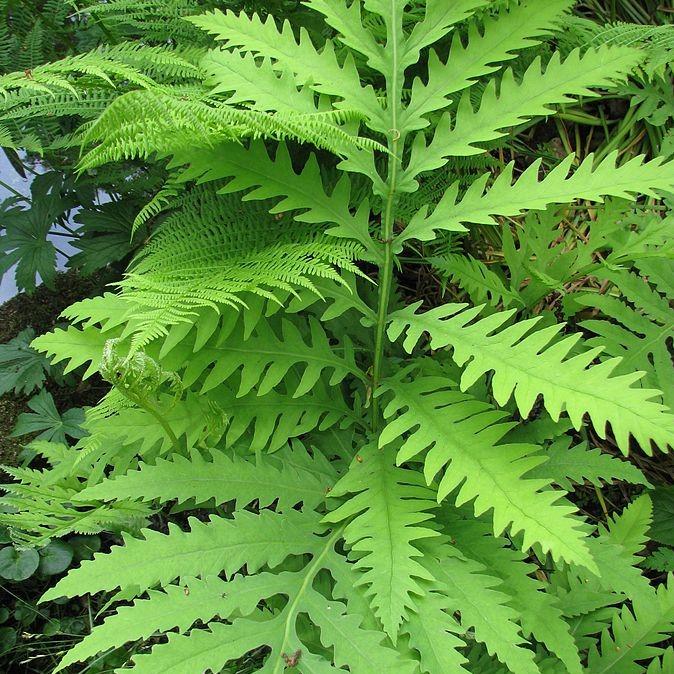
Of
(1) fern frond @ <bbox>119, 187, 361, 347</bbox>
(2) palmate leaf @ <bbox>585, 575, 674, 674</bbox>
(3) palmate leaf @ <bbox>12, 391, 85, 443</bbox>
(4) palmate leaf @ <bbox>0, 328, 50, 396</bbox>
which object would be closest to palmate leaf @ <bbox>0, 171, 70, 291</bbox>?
(4) palmate leaf @ <bbox>0, 328, 50, 396</bbox>

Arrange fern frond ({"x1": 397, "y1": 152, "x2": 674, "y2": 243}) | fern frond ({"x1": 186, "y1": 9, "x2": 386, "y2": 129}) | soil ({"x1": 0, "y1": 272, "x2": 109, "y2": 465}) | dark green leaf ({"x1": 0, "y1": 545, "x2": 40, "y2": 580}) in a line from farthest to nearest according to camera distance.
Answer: soil ({"x1": 0, "y1": 272, "x2": 109, "y2": 465}) < dark green leaf ({"x1": 0, "y1": 545, "x2": 40, "y2": 580}) < fern frond ({"x1": 186, "y1": 9, "x2": 386, "y2": 129}) < fern frond ({"x1": 397, "y1": 152, "x2": 674, "y2": 243})

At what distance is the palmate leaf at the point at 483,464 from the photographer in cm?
79

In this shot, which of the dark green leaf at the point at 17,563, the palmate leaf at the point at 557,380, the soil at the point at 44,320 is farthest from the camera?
the soil at the point at 44,320

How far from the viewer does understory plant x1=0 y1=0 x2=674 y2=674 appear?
33.5 inches

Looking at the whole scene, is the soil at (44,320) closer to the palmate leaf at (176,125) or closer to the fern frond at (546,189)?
the palmate leaf at (176,125)

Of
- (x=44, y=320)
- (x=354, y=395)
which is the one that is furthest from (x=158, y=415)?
(x=44, y=320)

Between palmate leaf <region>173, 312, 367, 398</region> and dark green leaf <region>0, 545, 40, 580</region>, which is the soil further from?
palmate leaf <region>173, 312, 367, 398</region>

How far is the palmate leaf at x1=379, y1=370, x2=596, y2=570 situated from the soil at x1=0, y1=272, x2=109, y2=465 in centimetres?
104

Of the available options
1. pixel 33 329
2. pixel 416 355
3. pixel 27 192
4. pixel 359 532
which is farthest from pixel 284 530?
pixel 27 192

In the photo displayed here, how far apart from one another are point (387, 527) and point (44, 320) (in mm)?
1316

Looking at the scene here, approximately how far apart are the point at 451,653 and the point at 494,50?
88 cm

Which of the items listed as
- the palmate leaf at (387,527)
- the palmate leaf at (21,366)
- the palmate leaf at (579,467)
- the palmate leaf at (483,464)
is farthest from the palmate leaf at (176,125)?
the palmate leaf at (21,366)

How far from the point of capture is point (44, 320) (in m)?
1.84

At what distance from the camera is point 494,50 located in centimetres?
101
